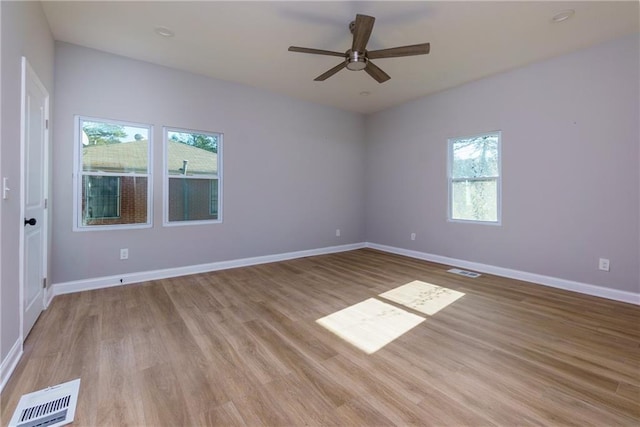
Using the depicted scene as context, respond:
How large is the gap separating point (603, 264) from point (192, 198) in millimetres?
5220

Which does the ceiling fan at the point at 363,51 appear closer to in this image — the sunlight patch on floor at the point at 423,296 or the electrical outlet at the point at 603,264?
the sunlight patch on floor at the point at 423,296

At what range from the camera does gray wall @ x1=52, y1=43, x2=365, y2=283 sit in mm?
3285

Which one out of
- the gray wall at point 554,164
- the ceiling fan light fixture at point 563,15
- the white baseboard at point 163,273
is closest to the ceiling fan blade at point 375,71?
the ceiling fan light fixture at point 563,15

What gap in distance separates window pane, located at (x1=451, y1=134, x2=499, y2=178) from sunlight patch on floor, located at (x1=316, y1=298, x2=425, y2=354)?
273 centimetres

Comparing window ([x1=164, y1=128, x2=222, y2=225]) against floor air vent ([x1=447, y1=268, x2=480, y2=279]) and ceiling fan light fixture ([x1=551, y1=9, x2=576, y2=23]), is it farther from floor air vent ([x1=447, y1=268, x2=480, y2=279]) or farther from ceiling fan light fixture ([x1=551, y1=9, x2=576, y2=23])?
ceiling fan light fixture ([x1=551, y1=9, x2=576, y2=23])

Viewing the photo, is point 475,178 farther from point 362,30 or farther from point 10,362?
point 10,362

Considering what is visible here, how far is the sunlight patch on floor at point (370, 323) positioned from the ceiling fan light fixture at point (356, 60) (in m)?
2.47

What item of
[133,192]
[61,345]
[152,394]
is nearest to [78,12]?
[133,192]

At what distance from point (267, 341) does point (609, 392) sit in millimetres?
2179

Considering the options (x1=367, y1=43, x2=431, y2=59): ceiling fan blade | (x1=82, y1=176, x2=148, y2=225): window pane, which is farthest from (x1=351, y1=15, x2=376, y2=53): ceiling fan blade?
(x1=82, y1=176, x2=148, y2=225): window pane

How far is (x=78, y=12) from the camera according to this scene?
271cm

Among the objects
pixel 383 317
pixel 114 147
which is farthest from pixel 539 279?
pixel 114 147

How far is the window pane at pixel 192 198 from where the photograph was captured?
13.1ft

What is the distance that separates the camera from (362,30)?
246 centimetres
